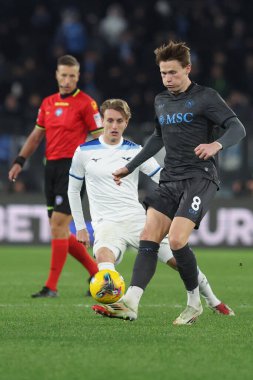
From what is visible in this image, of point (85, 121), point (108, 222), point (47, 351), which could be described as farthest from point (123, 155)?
point (47, 351)

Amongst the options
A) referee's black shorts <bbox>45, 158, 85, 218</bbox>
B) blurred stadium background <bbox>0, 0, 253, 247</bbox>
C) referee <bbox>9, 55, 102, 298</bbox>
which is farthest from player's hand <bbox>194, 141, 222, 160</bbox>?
blurred stadium background <bbox>0, 0, 253, 247</bbox>

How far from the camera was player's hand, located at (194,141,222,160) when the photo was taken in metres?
6.86

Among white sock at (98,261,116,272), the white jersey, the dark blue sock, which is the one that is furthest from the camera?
the white jersey

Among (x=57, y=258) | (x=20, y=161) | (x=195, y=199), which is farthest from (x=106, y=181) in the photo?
(x=20, y=161)

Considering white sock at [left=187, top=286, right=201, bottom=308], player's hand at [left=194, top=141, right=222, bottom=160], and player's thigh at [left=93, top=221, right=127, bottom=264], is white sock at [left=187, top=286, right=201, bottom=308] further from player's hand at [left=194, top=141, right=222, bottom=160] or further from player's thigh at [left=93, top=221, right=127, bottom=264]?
player's hand at [left=194, top=141, right=222, bottom=160]

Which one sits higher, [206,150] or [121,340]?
[206,150]

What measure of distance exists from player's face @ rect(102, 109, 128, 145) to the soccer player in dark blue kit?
636 mm

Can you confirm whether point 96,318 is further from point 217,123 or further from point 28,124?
point 28,124

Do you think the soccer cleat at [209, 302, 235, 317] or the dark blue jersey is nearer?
the dark blue jersey

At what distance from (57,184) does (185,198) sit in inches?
124

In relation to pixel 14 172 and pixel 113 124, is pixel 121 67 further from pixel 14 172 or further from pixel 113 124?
pixel 113 124

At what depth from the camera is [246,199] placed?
17.0 metres

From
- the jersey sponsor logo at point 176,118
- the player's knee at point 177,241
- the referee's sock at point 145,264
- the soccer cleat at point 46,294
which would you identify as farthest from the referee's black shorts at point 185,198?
the soccer cleat at point 46,294

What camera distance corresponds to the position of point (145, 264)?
24.6 ft
